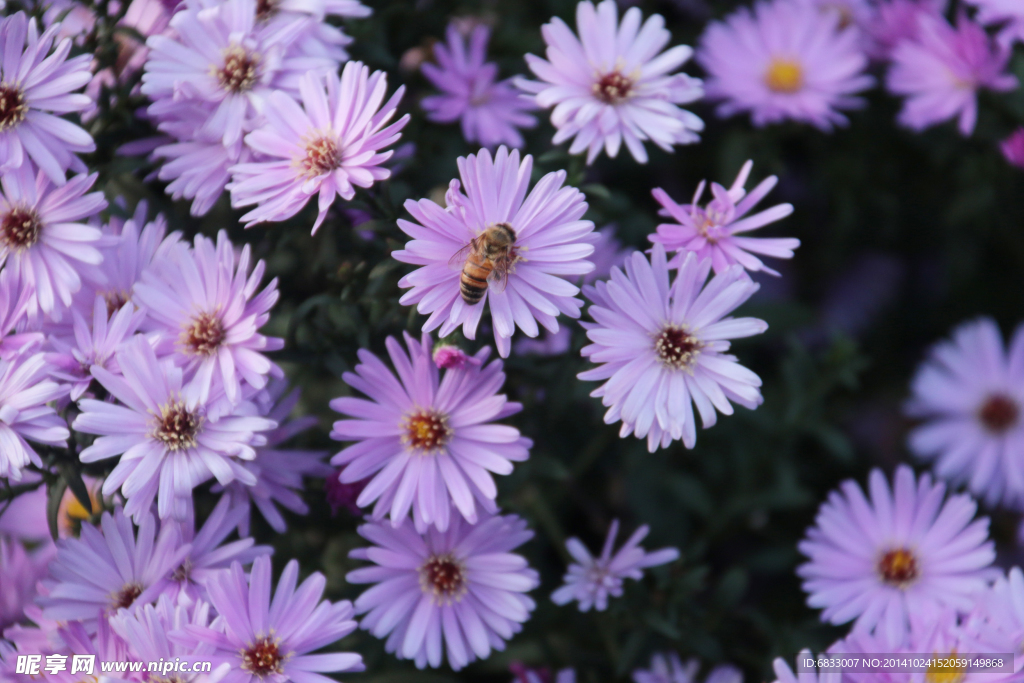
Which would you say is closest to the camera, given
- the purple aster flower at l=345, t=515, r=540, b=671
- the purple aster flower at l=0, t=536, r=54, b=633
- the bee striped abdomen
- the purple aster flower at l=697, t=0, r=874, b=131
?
the bee striped abdomen

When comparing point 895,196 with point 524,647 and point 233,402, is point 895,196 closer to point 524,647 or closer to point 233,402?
point 524,647

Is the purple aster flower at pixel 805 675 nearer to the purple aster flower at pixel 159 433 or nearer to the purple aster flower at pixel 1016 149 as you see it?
the purple aster flower at pixel 159 433

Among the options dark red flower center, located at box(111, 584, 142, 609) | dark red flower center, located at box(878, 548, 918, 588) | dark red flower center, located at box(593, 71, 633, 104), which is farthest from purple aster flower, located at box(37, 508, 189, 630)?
dark red flower center, located at box(878, 548, 918, 588)

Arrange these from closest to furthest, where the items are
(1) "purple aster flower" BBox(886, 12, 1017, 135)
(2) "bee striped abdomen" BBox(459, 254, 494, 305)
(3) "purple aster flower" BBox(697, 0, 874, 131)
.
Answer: (2) "bee striped abdomen" BBox(459, 254, 494, 305), (1) "purple aster flower" BBox(886, 12, 1017, 135), (3) "purple aster flower" BBox(697, 0, 874, 131)

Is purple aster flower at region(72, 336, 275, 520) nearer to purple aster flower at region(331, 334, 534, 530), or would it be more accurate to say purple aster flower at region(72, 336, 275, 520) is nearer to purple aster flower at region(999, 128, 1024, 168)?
purple aster flower at region(331, 334, 534, 530)

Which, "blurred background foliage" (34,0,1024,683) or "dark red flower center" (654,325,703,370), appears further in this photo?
"blurred background foliage" (34,0,1024,683)

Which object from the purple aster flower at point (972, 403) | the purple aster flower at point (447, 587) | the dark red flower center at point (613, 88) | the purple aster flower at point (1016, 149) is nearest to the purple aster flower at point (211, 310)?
the purple aster flower at point (447, 587)

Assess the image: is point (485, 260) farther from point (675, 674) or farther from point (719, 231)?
point (675, 674)
